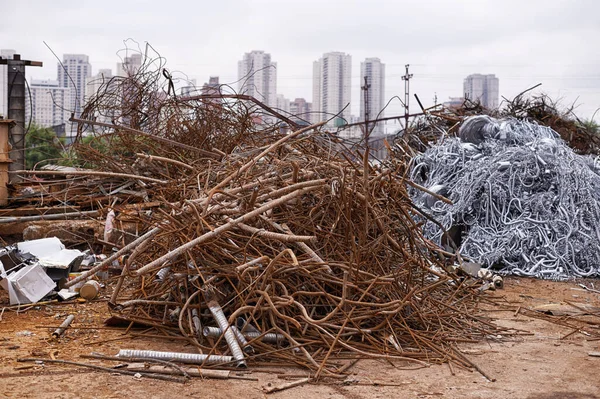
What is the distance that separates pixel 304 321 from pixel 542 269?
18.3 feet

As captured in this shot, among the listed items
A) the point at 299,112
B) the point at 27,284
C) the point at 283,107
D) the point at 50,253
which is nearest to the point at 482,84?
the point at 283,107

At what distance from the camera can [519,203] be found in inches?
397

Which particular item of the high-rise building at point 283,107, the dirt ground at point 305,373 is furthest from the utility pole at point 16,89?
the dirt ground at point 305,373

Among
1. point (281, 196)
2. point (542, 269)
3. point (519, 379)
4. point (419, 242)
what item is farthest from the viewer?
point (542, 269)

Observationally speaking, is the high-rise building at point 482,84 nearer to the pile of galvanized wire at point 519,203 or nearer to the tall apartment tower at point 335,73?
the tall apartment tower at point 335,73

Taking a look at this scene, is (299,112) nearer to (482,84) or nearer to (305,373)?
(305,373)

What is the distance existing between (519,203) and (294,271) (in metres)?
6.13

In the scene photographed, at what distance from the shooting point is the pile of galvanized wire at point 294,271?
187 inches

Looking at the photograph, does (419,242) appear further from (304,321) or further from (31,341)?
(31,341)

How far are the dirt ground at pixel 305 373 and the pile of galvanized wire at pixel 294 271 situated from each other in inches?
8.8

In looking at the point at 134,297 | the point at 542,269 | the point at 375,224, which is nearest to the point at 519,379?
the point at 375,224

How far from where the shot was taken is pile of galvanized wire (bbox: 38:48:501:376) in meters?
4.75

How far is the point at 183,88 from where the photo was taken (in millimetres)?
10180

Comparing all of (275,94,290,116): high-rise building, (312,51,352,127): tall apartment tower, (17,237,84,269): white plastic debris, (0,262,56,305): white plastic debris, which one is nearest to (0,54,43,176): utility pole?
(275,94,290,116): high-rise building
